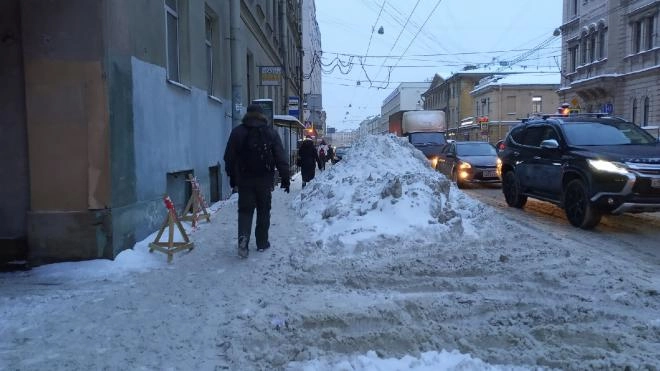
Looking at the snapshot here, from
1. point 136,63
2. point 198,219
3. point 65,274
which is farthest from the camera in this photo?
point 198,219

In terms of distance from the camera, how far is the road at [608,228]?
7.15 metres

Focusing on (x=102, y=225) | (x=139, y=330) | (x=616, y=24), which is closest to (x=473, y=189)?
(x=102, y=225)

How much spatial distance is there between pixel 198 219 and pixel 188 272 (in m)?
3.11

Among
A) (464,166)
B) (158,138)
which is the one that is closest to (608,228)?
(158,138)

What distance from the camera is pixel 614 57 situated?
1517 inches

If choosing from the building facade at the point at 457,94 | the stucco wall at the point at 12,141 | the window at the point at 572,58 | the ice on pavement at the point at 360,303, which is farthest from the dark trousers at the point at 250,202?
the building facade at the point at 457,94

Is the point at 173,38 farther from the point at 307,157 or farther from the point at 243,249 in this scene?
the point at 307,157

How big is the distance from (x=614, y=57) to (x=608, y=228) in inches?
1384

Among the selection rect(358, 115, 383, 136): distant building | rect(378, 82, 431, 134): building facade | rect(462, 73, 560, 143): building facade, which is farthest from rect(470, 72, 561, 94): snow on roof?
rect(358, 115, 383, 136): distant building

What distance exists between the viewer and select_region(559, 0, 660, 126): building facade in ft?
113

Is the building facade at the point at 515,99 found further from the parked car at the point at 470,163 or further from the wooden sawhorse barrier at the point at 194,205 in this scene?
the wooden sawhorse barrier at the point at 194,205

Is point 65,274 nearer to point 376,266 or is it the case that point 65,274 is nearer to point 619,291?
point 376,266

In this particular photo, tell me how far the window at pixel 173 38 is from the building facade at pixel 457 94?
63271 mm

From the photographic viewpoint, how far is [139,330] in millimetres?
4117
